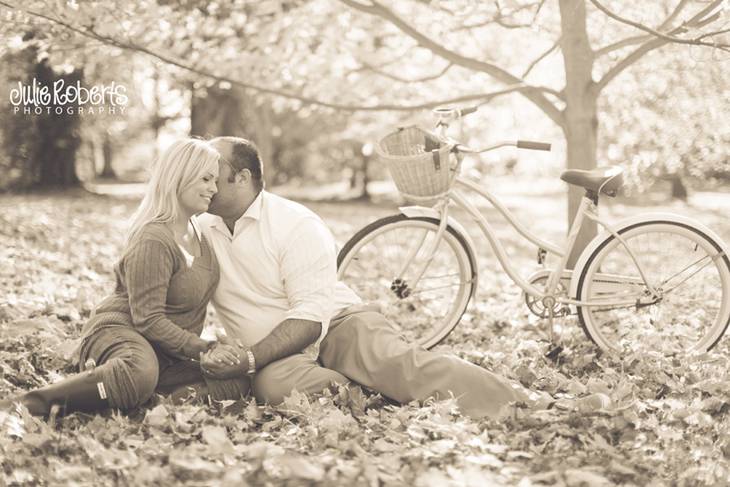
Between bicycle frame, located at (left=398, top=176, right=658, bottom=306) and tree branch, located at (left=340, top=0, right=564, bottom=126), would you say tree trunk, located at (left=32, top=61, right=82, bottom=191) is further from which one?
bicycle frame, located at (left=398, top=176, right=658, bottom=306)

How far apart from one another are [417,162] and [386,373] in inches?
45.7

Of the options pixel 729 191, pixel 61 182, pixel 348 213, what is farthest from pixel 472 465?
pixel 729 191

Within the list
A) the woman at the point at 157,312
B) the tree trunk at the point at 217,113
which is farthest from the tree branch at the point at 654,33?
the tree trunk at the point at 217,113

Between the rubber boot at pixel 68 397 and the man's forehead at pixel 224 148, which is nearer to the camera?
the rubber boot at pixel 68 397

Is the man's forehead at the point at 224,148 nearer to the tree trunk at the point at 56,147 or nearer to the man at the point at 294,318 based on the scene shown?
the man at the point at 294,318

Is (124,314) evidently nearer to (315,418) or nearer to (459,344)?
(315,418)

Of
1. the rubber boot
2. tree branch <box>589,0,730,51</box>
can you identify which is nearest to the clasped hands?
the rubber boot

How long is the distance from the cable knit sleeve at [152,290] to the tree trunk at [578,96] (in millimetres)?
3114

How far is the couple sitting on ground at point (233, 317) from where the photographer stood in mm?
3416

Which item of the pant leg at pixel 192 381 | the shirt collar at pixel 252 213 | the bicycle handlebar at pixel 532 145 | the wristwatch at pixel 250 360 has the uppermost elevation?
the bicycle handlebar at pixel 532 145

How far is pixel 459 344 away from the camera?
488cm

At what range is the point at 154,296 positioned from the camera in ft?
11.3

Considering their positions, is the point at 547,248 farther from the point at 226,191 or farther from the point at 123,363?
the point at 123,363

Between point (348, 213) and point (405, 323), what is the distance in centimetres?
975
